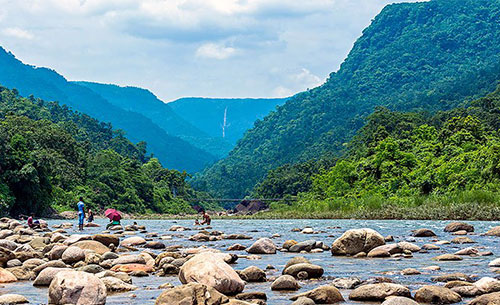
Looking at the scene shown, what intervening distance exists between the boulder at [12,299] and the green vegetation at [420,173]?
1088 inches

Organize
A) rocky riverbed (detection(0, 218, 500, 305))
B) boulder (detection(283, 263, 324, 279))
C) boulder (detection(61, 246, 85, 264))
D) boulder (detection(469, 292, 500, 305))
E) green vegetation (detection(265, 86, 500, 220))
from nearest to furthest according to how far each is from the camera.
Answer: boulder (detection(469, 292, 500, 305))
rocky riverbed (detection(0, 218, 500, 305))
boulder (detection(283, 263, 324, 279))
boulder (detection(61, 246, 85, 264))
green vegetation (detection(265, 86, 500, 220))

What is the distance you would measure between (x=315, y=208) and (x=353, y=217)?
32.5 ft

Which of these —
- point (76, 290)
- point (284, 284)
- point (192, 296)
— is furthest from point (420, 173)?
point (192, 296)

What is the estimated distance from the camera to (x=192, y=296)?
870 centimetres

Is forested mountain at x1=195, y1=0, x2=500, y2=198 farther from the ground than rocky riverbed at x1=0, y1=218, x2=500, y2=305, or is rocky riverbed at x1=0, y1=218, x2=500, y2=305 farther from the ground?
forested mountain at x1=195, y1=0, x2=500, y2=198

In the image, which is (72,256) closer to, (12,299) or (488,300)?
(12,299)

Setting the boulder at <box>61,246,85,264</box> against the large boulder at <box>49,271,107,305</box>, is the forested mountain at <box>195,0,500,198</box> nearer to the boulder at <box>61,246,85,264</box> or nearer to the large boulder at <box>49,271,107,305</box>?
the boulder at <box>61,246,85,264</box>

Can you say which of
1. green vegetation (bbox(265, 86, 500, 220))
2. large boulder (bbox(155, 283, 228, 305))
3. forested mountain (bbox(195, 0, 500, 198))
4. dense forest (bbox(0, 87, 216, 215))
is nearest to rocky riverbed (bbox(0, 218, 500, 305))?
large boulder (bbox(155, 283, 228, 305))

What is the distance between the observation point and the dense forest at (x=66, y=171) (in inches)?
2175

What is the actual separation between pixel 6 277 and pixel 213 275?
4870 millimetres

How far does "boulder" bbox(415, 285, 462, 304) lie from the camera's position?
31.9 feet

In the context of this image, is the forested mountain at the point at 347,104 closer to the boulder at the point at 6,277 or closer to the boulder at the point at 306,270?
the boulder at the point at 306,270

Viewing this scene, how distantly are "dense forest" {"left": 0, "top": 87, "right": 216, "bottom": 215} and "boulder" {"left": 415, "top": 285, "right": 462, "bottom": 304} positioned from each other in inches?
1793

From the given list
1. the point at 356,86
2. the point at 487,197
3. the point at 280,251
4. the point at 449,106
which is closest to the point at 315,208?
the point at 487,197
